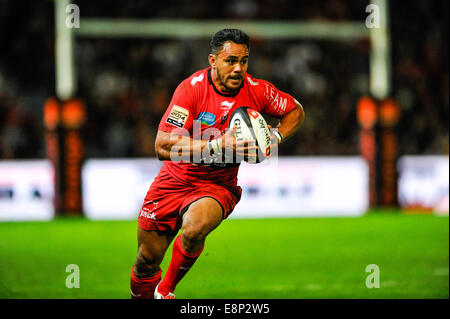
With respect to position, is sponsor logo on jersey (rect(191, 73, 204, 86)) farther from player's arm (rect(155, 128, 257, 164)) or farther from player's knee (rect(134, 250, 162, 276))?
player's knee (rect(134, 250, 162, 276))

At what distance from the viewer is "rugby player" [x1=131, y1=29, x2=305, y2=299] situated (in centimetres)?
463

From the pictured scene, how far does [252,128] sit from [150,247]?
3.80ft

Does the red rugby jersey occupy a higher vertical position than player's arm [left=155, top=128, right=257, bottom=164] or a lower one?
higher

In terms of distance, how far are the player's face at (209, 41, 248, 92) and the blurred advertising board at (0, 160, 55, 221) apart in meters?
8.97

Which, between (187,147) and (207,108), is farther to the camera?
(207,108)

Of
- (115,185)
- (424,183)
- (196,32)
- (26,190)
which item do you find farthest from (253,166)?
(26,190)

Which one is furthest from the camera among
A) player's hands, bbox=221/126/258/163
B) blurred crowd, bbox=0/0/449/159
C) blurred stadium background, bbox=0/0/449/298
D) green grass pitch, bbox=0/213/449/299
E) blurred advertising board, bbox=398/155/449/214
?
blurred crowd, bbox=0/0/449/159

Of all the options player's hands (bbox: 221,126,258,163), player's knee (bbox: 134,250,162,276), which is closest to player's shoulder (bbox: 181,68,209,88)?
player's hands (bbox: 221,126,258,163)

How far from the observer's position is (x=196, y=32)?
13383mm

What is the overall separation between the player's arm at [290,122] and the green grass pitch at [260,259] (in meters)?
1.48

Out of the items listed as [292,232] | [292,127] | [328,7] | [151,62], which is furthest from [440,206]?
[292,127]

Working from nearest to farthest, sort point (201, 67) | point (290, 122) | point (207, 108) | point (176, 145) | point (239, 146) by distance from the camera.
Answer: point (239, 146)
point (176, 145)
point (207, 108)
point (290, 122)
point (201, 67)

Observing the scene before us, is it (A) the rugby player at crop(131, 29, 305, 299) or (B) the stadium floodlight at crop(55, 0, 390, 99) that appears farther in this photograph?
(B) the stadium floodlight at crop(55, 0, 390, 99)

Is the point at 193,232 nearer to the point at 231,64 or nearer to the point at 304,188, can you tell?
the point at 231,64
